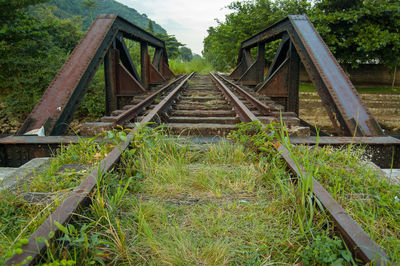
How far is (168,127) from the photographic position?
3.11 meters

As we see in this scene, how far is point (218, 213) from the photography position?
1.53m

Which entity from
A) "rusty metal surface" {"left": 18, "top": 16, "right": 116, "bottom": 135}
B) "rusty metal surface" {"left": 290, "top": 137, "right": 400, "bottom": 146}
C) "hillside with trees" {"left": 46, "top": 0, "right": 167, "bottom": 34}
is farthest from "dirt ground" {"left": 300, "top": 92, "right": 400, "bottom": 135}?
"hillside with trees" {"left": 46, "top": 0, "right": 167, "bottom": 34}

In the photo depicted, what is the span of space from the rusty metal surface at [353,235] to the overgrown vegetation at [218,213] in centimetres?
4

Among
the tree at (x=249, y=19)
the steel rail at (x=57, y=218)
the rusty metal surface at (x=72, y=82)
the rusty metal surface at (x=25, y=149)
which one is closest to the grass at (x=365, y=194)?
the steel rail at (x=57, y=218)

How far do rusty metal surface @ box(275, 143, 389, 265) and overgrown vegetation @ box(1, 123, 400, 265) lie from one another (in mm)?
44

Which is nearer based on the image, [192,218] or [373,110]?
[192,218]

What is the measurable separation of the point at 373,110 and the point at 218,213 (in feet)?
41.6

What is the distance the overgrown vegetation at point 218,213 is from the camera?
3.92ft

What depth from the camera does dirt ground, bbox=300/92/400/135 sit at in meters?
11.2

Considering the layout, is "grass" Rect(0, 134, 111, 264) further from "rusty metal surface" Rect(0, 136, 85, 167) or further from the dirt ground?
the dirt ground

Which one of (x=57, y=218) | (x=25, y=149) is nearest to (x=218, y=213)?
(x=57, y=218)

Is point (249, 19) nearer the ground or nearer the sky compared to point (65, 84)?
nearer the sky

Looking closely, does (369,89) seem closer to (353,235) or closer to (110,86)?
(110,86)

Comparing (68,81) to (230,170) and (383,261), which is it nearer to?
(230,170)
